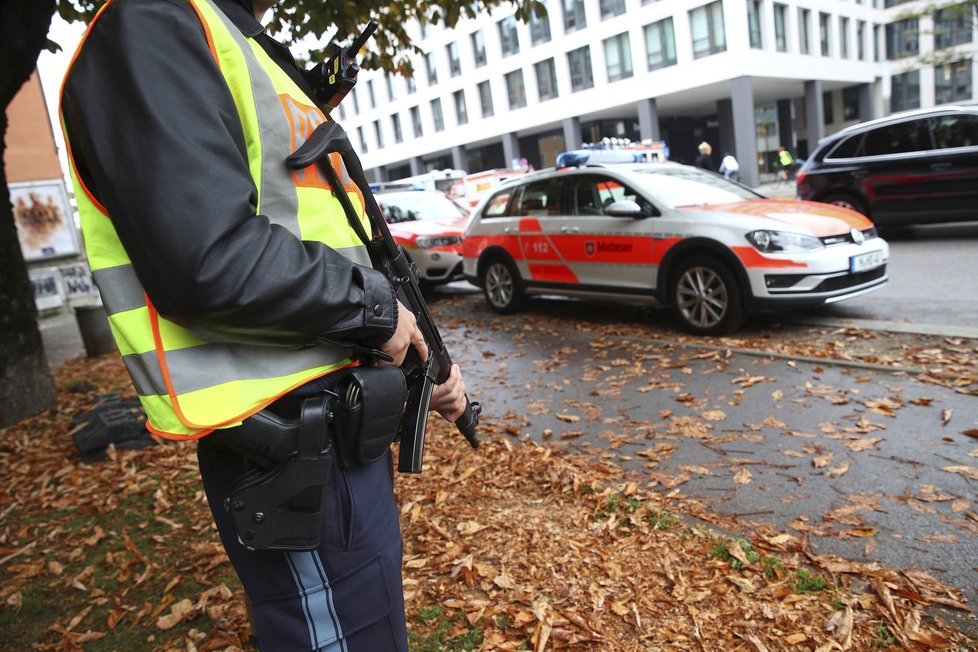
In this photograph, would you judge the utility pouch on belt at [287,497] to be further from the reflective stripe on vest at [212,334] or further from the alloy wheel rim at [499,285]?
the alloy wheel rim at [499,285]

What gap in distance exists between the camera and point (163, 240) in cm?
110

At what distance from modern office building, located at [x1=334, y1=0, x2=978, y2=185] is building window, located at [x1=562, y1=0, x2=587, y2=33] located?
8 cm

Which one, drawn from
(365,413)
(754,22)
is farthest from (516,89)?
(365,413)

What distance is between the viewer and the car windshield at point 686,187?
7.29 metres

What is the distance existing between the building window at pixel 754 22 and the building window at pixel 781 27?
1589 mm

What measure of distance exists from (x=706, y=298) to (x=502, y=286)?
3074mm

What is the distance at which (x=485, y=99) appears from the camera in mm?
46312

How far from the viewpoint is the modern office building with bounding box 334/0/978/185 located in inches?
1351

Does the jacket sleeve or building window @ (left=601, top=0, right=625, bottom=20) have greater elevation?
building window @ (left=601, top=0, right=625, bottom=20)

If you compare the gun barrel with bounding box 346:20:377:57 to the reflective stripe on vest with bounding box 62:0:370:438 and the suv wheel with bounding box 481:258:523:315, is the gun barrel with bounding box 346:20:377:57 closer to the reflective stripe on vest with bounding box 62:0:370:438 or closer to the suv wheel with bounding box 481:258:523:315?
the reflective stripe on vest with bounding box 62:0:370:438

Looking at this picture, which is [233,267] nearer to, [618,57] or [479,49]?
[618,57]

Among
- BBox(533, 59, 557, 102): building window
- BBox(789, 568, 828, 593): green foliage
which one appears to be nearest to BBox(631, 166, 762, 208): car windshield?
BBox(789, 568, 828, 593): green foliage

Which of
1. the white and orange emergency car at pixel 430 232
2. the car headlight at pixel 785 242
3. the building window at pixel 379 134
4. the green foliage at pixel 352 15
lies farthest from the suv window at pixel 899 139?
the building window at pixel 379 134

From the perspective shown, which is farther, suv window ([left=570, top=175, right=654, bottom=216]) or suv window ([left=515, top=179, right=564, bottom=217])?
suv window ([left=515, top=179, right=564, bottom=217])
